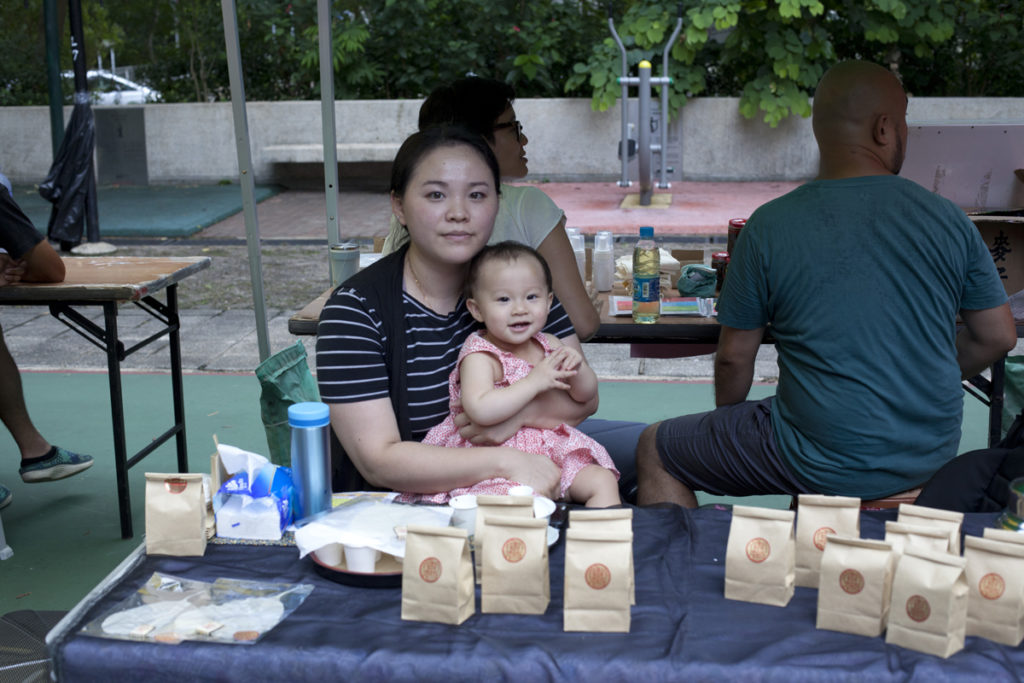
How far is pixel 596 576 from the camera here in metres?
1.35

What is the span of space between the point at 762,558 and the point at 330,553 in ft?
2.11

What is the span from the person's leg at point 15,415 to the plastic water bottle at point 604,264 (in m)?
2.21

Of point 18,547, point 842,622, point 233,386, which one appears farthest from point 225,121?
point 842,622

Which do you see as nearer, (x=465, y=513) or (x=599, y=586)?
(x=599, y=586)

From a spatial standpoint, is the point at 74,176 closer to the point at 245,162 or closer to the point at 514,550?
the point at 245,162

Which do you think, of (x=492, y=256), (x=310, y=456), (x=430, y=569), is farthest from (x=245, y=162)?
(x=430, y=569)

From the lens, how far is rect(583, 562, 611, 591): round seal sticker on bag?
4.42ft

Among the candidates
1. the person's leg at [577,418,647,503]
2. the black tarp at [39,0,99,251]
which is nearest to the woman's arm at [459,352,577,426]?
the person's leg at [577,418,647,503]

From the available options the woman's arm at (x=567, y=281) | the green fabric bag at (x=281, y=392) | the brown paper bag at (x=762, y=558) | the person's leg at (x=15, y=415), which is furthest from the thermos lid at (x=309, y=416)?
the person's leg at (x=15, y=415)

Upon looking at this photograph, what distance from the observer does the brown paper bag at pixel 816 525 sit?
58.2 inches

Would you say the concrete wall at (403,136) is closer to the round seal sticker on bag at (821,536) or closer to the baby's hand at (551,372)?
the baby's hand at (551,372)

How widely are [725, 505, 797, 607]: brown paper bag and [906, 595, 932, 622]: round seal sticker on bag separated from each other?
177 millimetres

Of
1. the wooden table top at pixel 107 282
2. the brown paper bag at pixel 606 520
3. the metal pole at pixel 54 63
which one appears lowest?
the brown paper bag at pixel 606 520

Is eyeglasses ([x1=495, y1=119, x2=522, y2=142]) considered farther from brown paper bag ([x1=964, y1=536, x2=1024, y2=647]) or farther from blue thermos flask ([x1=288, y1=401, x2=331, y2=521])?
brown paper bag ([x1=964, y1=536, x2=1024, y2=647])
